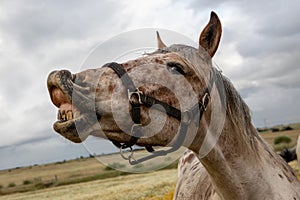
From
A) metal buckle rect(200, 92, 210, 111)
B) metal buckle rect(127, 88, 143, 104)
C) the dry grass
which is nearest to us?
metal buckle rect(127, 88, 143, 104)

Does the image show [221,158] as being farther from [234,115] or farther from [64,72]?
[64,72]

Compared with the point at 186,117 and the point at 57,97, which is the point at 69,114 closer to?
the point at 57,97

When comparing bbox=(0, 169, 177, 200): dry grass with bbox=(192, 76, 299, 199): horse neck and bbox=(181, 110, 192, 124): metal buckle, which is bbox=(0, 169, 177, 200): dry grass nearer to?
bbox=(192, 76, 299, 199): horse neck

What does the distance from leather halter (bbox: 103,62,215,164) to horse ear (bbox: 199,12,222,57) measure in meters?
0.23

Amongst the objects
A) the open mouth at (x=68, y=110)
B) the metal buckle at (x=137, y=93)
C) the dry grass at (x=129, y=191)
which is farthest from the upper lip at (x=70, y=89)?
the dry grass at (x=129, y=191)

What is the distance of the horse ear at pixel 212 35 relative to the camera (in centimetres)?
288

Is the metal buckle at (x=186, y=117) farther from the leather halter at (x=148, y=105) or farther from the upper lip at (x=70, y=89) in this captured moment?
the upper lip at (x=70, y=89)

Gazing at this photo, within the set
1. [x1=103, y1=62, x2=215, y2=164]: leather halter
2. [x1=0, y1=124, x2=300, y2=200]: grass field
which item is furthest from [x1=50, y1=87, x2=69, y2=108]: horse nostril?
[x1=0, y1=124, x2=300, y2=200]: grass field

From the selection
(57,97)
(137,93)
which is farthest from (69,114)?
(137,93)

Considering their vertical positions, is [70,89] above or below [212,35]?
below

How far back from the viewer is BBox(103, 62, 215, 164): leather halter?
8.29 ft

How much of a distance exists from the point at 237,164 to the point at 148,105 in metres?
0.98

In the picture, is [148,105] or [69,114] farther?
[148,105]

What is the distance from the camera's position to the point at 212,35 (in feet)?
9.55
